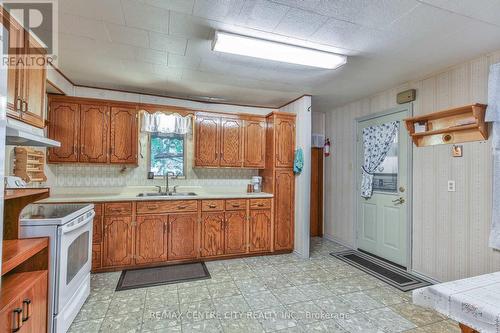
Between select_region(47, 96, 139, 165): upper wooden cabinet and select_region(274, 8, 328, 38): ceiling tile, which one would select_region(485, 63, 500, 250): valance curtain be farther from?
select_region(47, 96, 139, 165): upper wooden cabinet

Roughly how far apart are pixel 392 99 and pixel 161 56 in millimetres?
3095

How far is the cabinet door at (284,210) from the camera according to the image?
12.7 ft

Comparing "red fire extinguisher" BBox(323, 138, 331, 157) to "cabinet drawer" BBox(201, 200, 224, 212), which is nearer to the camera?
"cabinet drawer" BBox(201, 200, 224, 212)

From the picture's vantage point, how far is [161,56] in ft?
8.63

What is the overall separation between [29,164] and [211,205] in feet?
6.95

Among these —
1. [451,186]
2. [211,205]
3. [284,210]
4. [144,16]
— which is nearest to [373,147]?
[451,186]

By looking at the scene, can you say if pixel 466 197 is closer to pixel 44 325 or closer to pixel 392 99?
pixel 392 99

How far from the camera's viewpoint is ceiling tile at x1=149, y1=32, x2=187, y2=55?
7.38 feet

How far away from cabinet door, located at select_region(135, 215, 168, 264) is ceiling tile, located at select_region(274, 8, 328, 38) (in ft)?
8.67

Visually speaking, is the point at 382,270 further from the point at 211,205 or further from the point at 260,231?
the point at 211,205

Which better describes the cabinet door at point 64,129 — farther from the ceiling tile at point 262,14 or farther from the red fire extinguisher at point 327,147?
the red fire extinguisher at point 327,147

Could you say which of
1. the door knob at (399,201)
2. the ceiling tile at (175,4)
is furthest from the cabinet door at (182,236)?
the door knob at (399,201)

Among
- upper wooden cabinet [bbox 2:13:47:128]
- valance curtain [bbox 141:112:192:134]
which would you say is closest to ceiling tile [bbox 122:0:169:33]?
upper wooden cabinet [bbox 2:13:47:128]

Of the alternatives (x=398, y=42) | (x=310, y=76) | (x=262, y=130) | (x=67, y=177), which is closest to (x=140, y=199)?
(x=67, y=177)
